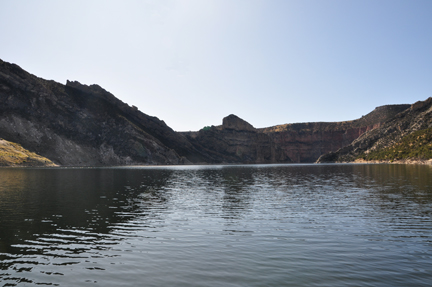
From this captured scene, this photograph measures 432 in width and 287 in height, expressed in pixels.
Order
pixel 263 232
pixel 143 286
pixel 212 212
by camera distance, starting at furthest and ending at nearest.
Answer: pixel 212 212, pixel 263 232, pixel 143 286

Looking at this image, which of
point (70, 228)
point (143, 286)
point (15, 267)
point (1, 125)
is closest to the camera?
point (143, 286)

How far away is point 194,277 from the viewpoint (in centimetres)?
1397

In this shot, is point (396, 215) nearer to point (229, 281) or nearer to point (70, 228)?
point (229, 281)

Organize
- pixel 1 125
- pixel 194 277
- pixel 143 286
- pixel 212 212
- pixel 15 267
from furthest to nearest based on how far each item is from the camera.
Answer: pixel 1 125, pixel 212 212, pixel 15 267, pixel 194 277, pixel 143 286

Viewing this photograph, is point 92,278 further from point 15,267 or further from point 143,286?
point 15,267

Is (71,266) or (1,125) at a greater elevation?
(1,125)

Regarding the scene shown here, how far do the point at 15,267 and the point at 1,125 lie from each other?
21851 centimetres

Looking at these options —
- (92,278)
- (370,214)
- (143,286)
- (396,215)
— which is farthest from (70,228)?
(396,215)

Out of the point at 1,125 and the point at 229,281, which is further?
the point at 1,125

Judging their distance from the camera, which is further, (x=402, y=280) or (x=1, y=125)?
(x=1, y=125)

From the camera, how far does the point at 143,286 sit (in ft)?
42.7

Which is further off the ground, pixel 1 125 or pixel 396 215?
pixel 1 125

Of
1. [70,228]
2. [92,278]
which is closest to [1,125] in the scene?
[70,228]

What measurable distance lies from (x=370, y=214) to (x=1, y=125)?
224595 mm
